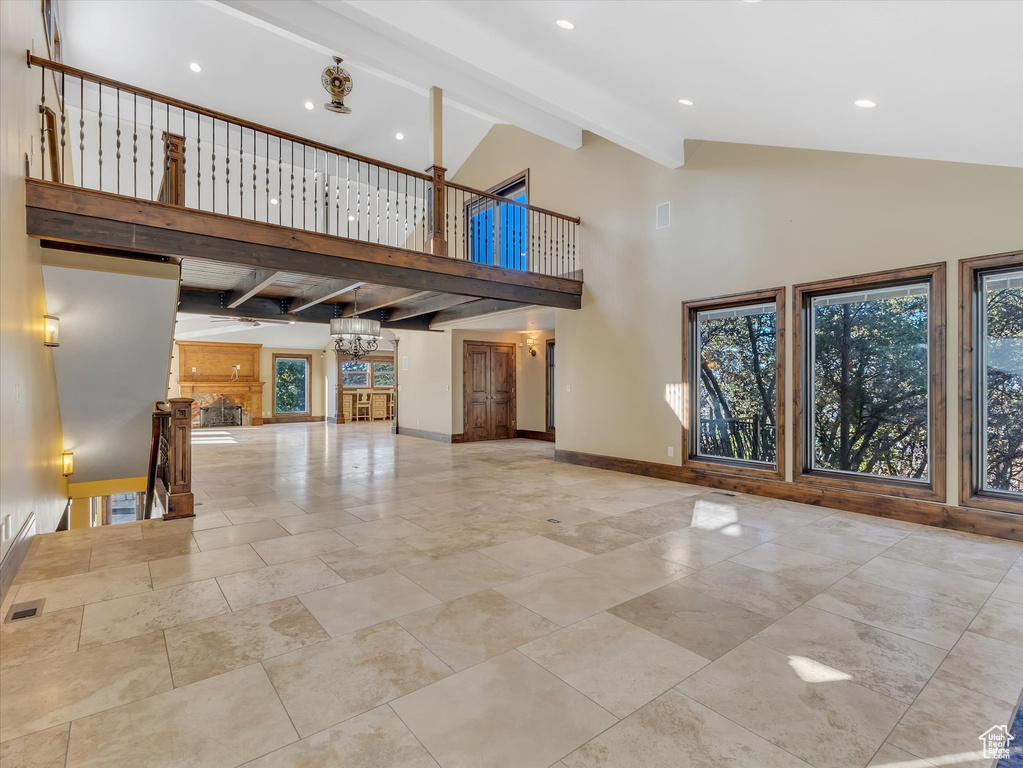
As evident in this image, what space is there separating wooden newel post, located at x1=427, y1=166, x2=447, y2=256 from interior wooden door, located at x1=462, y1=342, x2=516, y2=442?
16.3ft

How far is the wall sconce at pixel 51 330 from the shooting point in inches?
192

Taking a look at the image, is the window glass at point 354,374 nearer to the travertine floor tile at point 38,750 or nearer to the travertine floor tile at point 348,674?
the travertine floor tile at point 348,674

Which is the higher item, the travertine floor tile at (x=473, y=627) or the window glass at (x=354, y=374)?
the window glass at (x=354, y=374)

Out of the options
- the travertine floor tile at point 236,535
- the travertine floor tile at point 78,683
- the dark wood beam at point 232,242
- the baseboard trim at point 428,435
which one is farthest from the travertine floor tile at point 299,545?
the baseboard trim at point 428,435

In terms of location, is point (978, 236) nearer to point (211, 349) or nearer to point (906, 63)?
point (906, 63)

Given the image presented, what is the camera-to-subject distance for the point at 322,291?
701cm

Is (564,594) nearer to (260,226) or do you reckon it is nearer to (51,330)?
(260,226)

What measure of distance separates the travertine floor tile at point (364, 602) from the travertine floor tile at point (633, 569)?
113 cm

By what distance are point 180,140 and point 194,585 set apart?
4165mm

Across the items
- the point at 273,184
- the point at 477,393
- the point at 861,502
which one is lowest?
the point at 861,502

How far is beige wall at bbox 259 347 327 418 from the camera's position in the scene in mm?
15570

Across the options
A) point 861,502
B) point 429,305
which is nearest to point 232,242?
point 429,305

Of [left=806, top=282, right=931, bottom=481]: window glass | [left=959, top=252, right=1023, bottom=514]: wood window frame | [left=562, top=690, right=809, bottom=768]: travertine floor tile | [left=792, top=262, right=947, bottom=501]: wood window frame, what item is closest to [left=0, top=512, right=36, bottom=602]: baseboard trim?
[left=562, top=690, right=809, bottom=768]: travertine floor tile

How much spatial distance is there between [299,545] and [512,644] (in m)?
2.24
